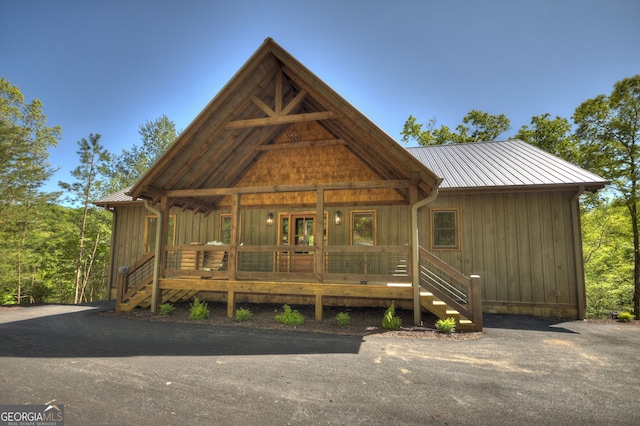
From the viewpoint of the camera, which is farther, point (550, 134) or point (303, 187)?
point (550, 134)

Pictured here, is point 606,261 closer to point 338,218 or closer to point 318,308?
point 338,218

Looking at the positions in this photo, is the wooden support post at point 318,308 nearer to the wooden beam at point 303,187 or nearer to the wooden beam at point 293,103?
the wooden beam at point 303,187

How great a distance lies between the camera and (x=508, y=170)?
9.72 meters

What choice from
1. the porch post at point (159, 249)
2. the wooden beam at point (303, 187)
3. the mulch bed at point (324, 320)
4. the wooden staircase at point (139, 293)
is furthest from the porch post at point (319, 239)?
the wooden staircase at point (139, 293)

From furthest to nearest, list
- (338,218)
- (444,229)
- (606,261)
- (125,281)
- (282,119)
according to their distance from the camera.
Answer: (606,261)
(338,218)
(444,229)
(125,281)
(282,119)

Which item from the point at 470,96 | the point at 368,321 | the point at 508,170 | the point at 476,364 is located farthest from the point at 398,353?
the point at 470,96

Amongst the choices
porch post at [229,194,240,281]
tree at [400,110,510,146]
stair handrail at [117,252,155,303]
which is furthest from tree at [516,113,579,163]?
stair handrail at [117,252,155,303]

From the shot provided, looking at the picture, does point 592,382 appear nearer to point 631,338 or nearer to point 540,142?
point 631,338

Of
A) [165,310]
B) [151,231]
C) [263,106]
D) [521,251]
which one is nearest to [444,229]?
[521,251]

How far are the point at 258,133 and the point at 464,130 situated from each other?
20678mm

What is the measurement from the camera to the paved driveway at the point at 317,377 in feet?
9.78

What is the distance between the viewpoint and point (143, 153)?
1153 inches
